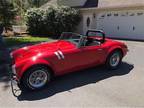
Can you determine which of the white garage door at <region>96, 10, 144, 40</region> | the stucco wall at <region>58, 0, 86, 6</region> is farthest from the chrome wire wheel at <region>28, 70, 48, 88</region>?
the stucco wall at <region>58, 0, 86, 6</region>

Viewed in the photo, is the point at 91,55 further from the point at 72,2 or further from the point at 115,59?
the point at 72,2

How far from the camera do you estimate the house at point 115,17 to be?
17.8m

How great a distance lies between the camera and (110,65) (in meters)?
7.94

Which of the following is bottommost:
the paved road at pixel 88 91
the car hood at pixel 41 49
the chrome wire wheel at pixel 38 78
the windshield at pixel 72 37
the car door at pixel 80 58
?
the paved road at pixel 88 91

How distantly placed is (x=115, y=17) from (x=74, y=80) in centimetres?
1374

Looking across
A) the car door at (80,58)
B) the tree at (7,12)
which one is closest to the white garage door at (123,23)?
the tree at (7,12)

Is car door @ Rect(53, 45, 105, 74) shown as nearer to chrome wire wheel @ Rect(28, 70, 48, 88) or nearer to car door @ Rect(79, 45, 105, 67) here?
car door @ Rect(79, 45, 105, 67)

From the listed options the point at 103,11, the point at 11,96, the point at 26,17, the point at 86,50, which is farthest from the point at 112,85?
the point at 26,17

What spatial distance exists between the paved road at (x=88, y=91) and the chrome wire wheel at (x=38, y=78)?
0.67ft

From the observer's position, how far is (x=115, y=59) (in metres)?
8.09

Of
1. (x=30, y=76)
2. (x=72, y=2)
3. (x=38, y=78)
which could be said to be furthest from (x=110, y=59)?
(x=72, y=2)

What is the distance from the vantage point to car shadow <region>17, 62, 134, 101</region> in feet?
20.1

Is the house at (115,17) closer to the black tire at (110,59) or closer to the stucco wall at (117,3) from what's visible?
the stucco wall at (117,3)

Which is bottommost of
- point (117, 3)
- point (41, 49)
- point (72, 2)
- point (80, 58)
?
point (80, 58)
